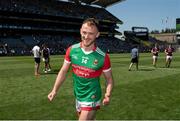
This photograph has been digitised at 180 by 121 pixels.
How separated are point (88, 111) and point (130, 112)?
15.2 feet

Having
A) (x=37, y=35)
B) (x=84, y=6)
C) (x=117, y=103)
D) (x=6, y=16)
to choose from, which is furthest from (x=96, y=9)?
(x=117, y=103)

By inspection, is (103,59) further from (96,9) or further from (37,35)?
(96,9)

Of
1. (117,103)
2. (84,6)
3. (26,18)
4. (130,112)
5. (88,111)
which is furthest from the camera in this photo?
(84,6)

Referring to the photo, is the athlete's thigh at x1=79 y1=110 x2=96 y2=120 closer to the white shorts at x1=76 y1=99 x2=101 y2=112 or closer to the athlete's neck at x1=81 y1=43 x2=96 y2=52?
the white shorts at x1=76 y1=99 x2=101 y2=112

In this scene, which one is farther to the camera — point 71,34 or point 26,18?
point 71,34

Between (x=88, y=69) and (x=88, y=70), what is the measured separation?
2 centimetres

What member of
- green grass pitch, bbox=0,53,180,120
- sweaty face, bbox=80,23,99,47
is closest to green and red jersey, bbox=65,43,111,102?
sweaty face, bbox=80,23,99,47

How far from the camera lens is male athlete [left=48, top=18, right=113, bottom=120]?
15.9ft

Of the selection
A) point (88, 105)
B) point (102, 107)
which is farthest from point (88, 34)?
point (102, 107)

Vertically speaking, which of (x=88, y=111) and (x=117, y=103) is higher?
(x=88, y=111)

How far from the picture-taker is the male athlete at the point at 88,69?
4.84m

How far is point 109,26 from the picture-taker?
10469cm

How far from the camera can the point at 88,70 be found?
492 cm

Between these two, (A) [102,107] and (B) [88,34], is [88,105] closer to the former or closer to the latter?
(B) [88,34]
